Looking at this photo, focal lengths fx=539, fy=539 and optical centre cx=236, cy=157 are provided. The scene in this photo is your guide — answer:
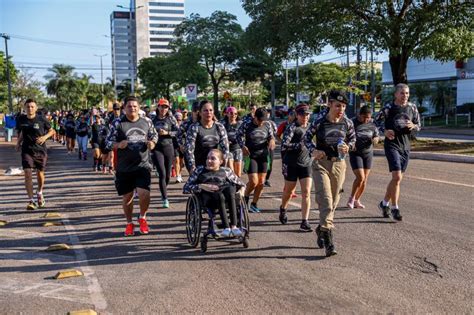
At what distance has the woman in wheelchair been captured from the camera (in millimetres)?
6488

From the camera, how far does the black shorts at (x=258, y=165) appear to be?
891 cm

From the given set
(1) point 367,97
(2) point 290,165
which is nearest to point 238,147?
(2) point 290,165

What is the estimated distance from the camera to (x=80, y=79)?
100812mm

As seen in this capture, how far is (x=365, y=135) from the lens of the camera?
9117 millimetres

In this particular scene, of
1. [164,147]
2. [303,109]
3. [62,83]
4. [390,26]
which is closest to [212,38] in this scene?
[390,26]

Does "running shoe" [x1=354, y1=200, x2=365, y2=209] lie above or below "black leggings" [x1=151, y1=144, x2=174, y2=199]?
below

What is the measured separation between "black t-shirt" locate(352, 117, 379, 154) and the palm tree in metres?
95.5

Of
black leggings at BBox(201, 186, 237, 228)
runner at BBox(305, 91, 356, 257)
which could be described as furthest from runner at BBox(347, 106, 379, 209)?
black leggings at BBox(201, 186, 237, 228)

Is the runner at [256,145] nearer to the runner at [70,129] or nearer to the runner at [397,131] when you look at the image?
the runner at [397,131]

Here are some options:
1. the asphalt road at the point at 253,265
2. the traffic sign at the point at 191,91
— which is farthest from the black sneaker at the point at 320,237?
the traffic sign at the point at 191,91

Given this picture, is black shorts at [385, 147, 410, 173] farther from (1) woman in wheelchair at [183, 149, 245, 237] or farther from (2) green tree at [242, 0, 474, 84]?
(2) green tree at [242, 0, 474, 84]

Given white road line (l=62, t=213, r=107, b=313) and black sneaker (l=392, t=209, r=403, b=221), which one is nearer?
white road line (l=62, t=213, r=107, b=313)

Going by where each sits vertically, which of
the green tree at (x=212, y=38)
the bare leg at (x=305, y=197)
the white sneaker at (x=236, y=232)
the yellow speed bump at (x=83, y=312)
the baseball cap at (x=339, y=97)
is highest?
the green tree at (x=212, y=38)

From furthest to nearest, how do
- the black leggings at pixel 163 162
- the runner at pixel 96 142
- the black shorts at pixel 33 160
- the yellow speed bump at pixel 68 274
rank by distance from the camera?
the runner at pixel 96 142 < the black leggings at pixel 163 162 < the black shorts at pixel 33 160 < the yellow speed bump at pixel 68 274
